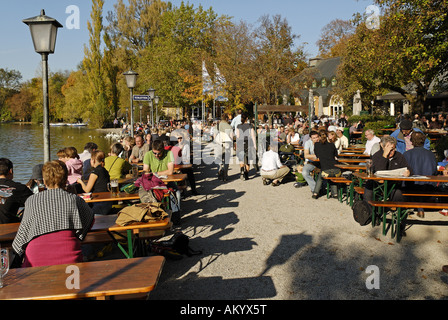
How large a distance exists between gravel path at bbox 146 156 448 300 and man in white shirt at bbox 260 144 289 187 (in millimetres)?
2314

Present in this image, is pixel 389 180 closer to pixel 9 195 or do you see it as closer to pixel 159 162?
pixel 159 162

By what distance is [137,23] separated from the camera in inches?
2153

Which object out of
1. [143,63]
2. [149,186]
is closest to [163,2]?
[143,63]

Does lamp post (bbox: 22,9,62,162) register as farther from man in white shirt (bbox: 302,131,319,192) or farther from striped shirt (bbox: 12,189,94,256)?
man in white shirt (bbox: 302,131,319,192)

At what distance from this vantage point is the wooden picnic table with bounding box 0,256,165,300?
2600mm

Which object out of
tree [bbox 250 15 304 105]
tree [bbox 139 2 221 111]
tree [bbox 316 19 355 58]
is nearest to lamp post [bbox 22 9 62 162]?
tree [bbox 250 15 304 105]

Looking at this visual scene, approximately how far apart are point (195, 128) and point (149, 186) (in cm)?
1800

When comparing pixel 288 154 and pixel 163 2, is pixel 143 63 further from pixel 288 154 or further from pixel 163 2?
pixel 288 154

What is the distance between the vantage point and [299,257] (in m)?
5.11

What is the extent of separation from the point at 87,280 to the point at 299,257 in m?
3.03

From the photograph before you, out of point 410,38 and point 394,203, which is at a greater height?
point 410,38

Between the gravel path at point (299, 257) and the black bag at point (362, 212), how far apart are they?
117mm

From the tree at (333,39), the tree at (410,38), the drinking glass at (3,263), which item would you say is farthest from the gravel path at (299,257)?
the tree at (333,39)

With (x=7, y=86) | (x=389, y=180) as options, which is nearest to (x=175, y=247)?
(x=389, y=180)
